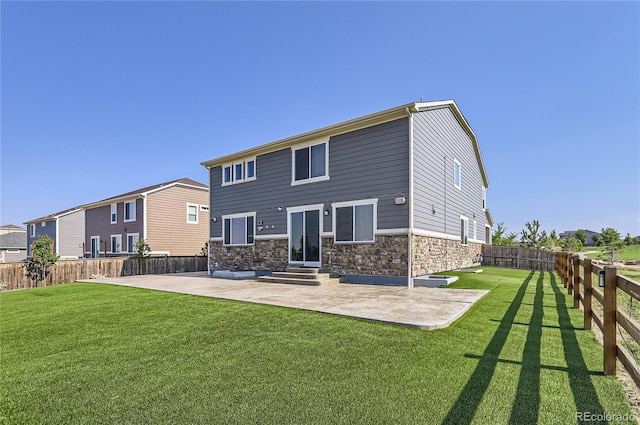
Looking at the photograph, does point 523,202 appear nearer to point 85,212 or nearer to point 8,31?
point 8,31

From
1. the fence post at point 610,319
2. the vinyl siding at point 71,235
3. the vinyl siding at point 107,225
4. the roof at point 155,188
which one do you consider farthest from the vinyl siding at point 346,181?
the vinyl siding at point 71,235

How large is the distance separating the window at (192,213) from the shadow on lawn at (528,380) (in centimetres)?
2265

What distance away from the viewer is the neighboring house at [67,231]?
27719 mm

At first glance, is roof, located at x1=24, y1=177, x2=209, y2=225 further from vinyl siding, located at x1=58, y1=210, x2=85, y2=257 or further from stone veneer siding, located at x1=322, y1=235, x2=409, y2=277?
stone veneer siding, located at x1=322, y1=235, x2=409, y2=277

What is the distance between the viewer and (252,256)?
563 inches

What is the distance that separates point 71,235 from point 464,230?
103ft

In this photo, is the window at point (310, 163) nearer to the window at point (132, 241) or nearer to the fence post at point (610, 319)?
the fence post at point (610, 319)

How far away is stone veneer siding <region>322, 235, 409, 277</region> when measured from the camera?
32.3 ft

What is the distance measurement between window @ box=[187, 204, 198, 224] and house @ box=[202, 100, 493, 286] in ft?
27.9

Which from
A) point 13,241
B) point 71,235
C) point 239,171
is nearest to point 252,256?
point 239,171

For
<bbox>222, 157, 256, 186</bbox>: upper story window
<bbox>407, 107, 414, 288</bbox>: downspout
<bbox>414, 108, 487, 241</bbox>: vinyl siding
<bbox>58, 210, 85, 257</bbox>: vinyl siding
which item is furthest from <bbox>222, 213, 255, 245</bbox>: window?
<bbox>58, 210, 85, 257</bbox>: vinyl siding

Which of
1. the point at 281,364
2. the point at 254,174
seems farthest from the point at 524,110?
the point at 281,364

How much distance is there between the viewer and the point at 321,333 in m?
4.59

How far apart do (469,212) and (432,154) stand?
596 cm
